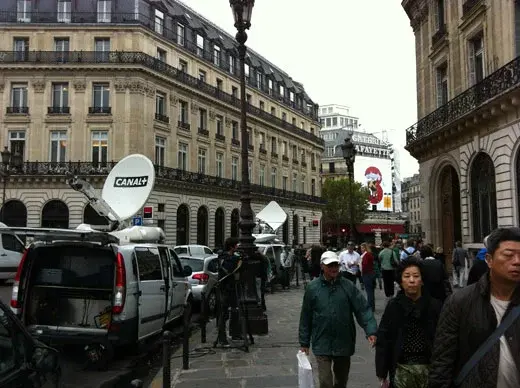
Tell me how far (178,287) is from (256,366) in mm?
3436

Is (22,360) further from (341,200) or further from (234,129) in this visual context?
(341,200)

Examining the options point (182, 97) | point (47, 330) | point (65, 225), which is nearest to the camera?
point (47, 330)

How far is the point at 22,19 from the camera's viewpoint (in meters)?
36.5

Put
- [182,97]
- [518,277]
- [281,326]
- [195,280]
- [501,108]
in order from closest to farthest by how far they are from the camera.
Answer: [518,277], [281,326], [195,280], [501,108], [182,97]

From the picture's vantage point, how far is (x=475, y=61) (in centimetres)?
1939

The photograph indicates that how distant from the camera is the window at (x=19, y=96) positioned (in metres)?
35.9

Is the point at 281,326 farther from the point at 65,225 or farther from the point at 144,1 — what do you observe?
the point at 144,1

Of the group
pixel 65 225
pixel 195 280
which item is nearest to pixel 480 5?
pixel 195 280

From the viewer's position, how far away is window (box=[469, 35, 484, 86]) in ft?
62.6

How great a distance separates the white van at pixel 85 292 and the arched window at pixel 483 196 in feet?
44.4

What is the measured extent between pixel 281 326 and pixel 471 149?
11510 mm

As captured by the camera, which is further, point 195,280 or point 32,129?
point 32,129

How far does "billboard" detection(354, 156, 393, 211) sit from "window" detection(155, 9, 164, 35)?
5670 cm

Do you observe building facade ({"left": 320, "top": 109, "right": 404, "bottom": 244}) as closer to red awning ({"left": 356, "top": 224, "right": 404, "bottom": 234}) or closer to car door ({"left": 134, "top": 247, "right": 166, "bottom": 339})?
red awning ({"left": 356, "top": 224, "right": 404, "bottom": 234})
